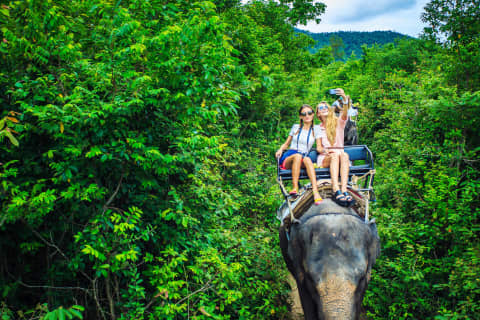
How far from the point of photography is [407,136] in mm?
7246

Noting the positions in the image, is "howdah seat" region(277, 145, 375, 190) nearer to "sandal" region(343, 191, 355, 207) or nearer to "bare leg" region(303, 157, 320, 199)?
"bare leg" region(303, 157, 320, 199)

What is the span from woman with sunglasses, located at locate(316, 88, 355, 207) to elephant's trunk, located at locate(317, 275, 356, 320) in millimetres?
1195

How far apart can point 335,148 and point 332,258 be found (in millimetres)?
1784

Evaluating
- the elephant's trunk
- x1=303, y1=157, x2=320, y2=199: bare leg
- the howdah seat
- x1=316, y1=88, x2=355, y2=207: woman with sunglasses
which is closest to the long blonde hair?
x1=316, y1=88, x2=355, y2=207: woman with sunglasses

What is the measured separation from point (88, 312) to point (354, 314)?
3475mm

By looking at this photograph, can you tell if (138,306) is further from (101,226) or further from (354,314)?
(354,314)

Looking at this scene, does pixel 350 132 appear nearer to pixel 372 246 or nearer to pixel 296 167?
pixel 296 167

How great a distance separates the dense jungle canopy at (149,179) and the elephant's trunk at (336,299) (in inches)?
53.3

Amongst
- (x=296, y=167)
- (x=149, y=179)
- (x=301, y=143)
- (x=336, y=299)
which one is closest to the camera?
(x=336, y=299)

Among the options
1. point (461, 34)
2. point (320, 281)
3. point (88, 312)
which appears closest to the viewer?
point (320, 281)

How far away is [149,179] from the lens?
14.4 feet

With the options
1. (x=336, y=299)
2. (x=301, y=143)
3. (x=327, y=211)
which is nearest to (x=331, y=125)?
(x=301, y=143)

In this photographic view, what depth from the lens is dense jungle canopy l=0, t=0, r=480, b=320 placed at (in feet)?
11.9

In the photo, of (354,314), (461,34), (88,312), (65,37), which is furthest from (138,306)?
(461,34)
